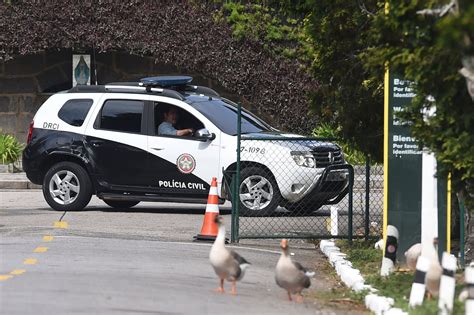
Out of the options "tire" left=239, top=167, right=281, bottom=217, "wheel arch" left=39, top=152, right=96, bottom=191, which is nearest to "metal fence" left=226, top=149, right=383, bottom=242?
"tire" left=239, top=167, right=281, bottom=217

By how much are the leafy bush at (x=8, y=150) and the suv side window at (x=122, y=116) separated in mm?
9214

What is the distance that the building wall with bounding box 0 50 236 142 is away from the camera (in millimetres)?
28906

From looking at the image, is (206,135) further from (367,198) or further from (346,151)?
(346,151)

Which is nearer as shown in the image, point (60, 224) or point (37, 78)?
point (60, 224)

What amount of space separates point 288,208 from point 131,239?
321cm

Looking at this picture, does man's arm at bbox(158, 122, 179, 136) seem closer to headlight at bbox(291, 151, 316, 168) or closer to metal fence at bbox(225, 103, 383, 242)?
metal fence at bbox(225, 103, 383, 242)

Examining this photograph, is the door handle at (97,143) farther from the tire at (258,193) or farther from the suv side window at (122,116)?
the tire at (258,193)

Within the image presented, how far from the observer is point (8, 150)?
88.9 feet

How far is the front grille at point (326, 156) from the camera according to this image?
57.7 feet

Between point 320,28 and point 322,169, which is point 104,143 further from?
point 320,28

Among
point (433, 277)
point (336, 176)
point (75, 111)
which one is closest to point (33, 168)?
point (75, 111)

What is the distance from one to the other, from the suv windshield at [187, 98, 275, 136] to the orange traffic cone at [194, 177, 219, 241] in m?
3.23

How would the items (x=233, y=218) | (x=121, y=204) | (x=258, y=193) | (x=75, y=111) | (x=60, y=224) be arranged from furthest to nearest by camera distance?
(x=121, y=204)
(x=75, y=111)
(x=258, y=193)
(x=60, y=224)
(x=233, y=218)

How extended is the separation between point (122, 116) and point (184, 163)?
1.31 m
